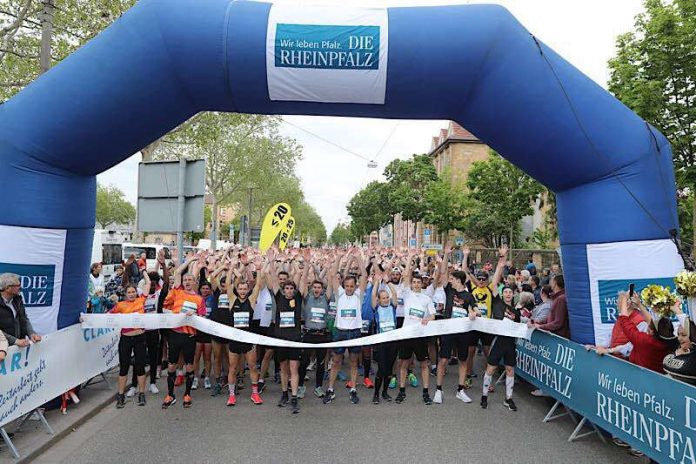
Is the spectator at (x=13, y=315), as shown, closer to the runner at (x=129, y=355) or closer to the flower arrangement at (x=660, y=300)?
the runner at (x=129, y=355)

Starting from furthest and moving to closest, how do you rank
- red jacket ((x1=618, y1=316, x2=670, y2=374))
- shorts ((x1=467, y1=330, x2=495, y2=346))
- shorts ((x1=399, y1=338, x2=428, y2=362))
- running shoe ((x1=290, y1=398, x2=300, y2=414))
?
shorts ((x1=467, y1=330, x2=495, y2=346))
shorts ((x1=399, y1=338, x2=428, y2=362))
running shoe ((x1=290, y1=398, x2=300, y2=414))
red jacket ((x1=618, y1=316, x2=670, y2=374))

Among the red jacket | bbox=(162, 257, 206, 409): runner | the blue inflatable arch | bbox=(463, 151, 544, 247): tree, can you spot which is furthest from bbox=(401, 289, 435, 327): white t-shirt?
bbox=(463, 151, 544, 247): tree

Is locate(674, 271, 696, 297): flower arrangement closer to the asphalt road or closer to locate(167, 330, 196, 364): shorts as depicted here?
the asphalt road

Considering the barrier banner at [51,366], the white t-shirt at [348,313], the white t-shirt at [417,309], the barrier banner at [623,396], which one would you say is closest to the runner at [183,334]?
the barrier banner at [51,366]

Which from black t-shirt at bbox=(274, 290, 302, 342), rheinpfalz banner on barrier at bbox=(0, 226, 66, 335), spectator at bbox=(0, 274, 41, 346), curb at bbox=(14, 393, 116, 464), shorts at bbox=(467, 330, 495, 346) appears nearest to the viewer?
curb at bbox=(14, 393, 116, 464)

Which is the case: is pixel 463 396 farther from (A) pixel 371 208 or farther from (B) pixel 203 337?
(A) pixel 371 208

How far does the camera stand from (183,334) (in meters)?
6.80

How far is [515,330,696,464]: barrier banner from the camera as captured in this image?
4.18 m

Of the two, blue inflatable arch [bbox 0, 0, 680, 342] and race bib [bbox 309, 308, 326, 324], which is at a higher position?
blue inflatable arch [bbox 0, 0, 680, 342]

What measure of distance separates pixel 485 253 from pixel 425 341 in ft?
90.5

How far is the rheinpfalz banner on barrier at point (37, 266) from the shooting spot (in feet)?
19.6

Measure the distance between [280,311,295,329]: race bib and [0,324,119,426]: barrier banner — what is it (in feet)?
8.50

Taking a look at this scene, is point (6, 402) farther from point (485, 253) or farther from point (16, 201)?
point (485, 253)

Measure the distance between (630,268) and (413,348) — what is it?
9.68 feet
